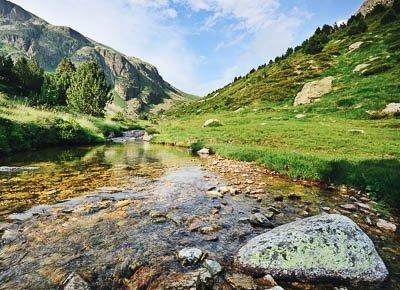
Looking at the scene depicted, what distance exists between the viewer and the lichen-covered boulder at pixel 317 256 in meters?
6.09

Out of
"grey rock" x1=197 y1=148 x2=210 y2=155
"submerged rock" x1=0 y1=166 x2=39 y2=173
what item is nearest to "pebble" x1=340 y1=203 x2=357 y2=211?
"submerged rock" x1=0 y1=166 x2=39 y2=173

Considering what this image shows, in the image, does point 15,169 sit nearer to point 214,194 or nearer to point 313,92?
point 214,194

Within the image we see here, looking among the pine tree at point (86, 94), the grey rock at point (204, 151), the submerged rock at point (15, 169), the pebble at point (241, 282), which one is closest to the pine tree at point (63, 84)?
the pine tree at point (86, 94)

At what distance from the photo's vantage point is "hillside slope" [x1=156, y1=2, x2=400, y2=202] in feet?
47.8

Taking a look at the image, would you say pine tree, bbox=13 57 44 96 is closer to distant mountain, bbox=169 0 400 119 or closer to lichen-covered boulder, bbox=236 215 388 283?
distant mountain, bbox=169 0 400 119

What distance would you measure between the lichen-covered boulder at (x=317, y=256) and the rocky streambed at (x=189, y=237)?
0.02 m

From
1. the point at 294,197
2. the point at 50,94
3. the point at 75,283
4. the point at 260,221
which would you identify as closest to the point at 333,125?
the point at 294,197

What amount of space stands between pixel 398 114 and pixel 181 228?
108 feet

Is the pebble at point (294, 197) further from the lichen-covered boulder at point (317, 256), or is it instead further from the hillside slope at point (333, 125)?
the lichen-covered boulder at point (317, 256)

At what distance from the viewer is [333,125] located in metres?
30.0

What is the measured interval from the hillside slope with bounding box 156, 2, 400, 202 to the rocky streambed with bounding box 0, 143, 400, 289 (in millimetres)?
2116

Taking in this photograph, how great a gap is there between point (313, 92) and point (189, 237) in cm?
4800

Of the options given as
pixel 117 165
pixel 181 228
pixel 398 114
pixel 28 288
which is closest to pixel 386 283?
pixel 181 228

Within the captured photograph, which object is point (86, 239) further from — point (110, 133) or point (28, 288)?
point (110, 133)
